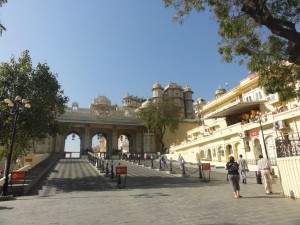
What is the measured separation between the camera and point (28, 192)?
12.9 meters

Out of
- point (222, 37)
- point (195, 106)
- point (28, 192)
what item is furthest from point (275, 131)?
point (195, 106)

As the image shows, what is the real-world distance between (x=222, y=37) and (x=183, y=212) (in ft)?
25.0

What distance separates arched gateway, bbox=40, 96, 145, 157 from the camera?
49750mm

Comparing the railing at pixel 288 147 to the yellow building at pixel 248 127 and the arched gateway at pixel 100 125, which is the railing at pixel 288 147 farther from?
the arched gateway at pixel 100 125

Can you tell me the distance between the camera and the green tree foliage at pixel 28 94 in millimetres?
18047

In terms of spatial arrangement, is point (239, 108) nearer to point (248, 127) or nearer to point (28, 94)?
point (248, 127)

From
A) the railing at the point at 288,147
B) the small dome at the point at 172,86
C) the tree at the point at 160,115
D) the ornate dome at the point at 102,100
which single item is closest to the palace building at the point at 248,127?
the tree at the point at 160,115

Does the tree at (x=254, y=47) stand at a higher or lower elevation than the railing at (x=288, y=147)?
higher

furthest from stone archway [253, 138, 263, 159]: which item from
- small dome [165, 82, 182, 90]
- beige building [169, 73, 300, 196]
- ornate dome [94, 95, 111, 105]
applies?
small dome [165, 82, 182, 90]

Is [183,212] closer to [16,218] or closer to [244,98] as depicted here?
[16,218]

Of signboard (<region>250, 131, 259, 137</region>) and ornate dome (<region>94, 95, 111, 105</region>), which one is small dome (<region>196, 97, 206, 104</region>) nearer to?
ornate dome (<region>94, 95, 111, 105</region>)

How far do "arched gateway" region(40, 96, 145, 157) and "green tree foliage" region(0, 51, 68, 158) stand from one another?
29.6 m

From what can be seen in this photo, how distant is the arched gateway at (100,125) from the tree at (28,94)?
97.0ft

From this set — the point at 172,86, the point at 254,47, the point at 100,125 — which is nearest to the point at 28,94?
the point at 254,47
